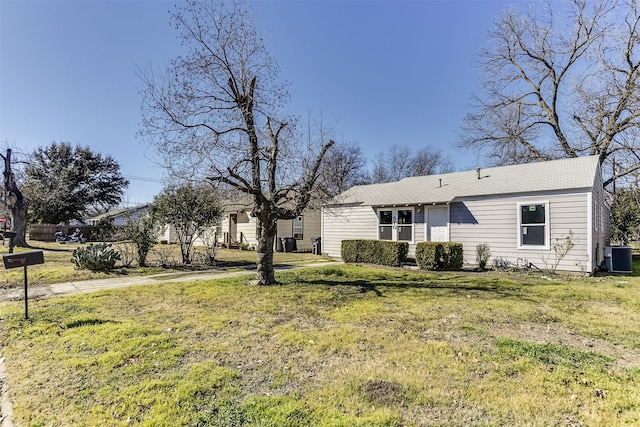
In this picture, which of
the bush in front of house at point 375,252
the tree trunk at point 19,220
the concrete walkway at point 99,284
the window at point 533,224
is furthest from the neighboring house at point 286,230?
the window at point 533,224

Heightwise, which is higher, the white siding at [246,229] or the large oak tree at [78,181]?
the large oak tree at [78,181]

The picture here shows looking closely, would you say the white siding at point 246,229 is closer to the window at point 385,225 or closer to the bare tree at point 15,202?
the window at point 385,225

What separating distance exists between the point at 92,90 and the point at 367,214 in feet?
38.6

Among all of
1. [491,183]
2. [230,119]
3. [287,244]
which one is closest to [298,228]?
[287,244]

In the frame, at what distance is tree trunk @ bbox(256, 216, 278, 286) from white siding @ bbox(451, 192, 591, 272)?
795 cm

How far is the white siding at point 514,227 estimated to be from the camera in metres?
10.3

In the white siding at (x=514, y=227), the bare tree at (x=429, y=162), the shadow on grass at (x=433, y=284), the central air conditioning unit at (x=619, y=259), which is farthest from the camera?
the bare tree at (x=429, y=162)

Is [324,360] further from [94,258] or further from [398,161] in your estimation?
[398,161]

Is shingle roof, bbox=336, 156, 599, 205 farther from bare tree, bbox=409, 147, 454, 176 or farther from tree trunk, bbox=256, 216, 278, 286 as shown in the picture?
bare tree, bbox=409, 147, 454, 176

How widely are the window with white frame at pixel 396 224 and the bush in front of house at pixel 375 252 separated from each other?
1212 mm

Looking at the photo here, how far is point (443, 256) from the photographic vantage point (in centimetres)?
1154

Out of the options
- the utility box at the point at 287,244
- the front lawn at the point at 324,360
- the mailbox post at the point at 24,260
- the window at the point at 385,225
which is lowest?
the front lawn at the point at 324,360

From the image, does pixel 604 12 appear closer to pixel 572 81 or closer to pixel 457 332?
pixel 572 81

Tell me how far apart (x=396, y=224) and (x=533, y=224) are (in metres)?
5.03
